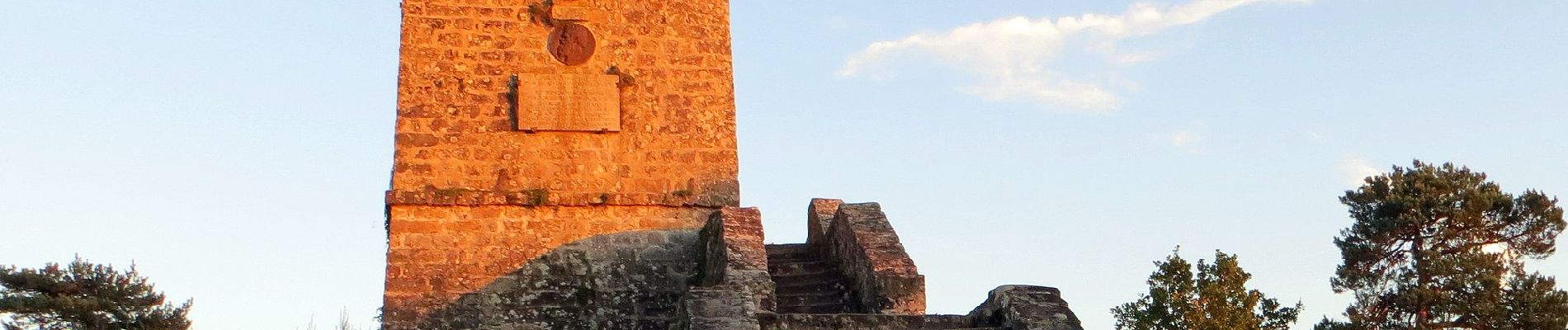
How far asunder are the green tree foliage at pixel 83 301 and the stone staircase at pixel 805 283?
8.04 meters

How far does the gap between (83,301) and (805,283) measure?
874cm

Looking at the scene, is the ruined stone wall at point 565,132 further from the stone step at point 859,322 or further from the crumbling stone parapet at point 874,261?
the stone step at point 859,322

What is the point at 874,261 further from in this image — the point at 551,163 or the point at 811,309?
the point at 551,163

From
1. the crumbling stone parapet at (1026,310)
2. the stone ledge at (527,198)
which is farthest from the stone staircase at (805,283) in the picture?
the crumbling stone parapet at (1026,310)

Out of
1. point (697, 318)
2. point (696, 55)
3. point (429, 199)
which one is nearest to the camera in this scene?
point (697, 318)

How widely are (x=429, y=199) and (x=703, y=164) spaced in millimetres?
2281

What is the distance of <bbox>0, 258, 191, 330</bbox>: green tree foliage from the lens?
15.7 metres

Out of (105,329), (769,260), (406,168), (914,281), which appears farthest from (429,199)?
(105,329)

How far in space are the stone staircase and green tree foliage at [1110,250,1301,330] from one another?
488 cm

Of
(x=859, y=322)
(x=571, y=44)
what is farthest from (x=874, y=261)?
(x=571, y=44)

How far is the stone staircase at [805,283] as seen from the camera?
1179cm

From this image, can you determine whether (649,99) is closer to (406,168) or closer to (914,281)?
(406,168)

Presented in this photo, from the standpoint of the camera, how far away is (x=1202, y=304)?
53.2 ft

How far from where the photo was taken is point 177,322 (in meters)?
16.8
